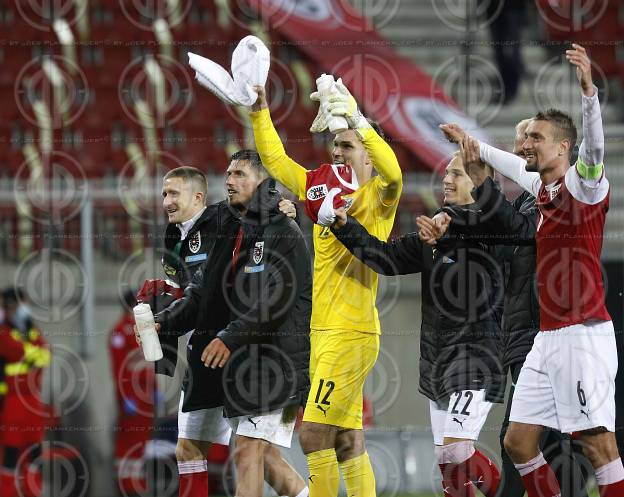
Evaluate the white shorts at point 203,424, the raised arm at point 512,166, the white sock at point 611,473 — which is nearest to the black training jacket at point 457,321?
the raised arm at point 512,166

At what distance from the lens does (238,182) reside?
15.9 ft

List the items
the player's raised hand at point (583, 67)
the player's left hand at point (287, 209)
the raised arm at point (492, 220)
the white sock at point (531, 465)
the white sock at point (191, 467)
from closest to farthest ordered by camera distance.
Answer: the player's raised hand at point (583, 67), the raised arm at point (492, 220), the white sock at point (531, 465), the player's left hand at point (287, 209), the white sock at point (191, 467)

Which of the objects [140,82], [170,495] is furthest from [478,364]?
[140,82]

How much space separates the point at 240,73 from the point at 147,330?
943 mm

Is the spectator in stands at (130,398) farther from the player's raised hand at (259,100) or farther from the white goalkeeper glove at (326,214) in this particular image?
the white goalkeeper glove at (326,214)

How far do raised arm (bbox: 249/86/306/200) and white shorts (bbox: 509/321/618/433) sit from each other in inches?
43.1

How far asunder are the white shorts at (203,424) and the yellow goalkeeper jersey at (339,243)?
0.52 m

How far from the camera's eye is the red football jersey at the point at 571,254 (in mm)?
4078

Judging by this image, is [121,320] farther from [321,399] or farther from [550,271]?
[550,271]

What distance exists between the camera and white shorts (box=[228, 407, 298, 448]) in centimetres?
464

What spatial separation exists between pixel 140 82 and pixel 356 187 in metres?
4.17

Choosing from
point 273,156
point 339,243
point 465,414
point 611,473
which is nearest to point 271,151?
point 273,156

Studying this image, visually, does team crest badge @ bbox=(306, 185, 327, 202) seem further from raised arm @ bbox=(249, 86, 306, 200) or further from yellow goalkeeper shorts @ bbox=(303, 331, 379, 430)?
yellow goalkeeper shorts @ bbox=(303, 331, 379, 430)

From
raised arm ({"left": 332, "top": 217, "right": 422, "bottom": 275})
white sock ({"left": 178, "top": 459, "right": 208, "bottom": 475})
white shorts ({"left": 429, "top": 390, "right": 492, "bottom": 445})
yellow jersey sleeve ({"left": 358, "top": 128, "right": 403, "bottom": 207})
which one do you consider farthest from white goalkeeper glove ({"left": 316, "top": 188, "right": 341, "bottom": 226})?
white sock ({"left": 178, "top": 459, "right": 208, "bottom": 475})
